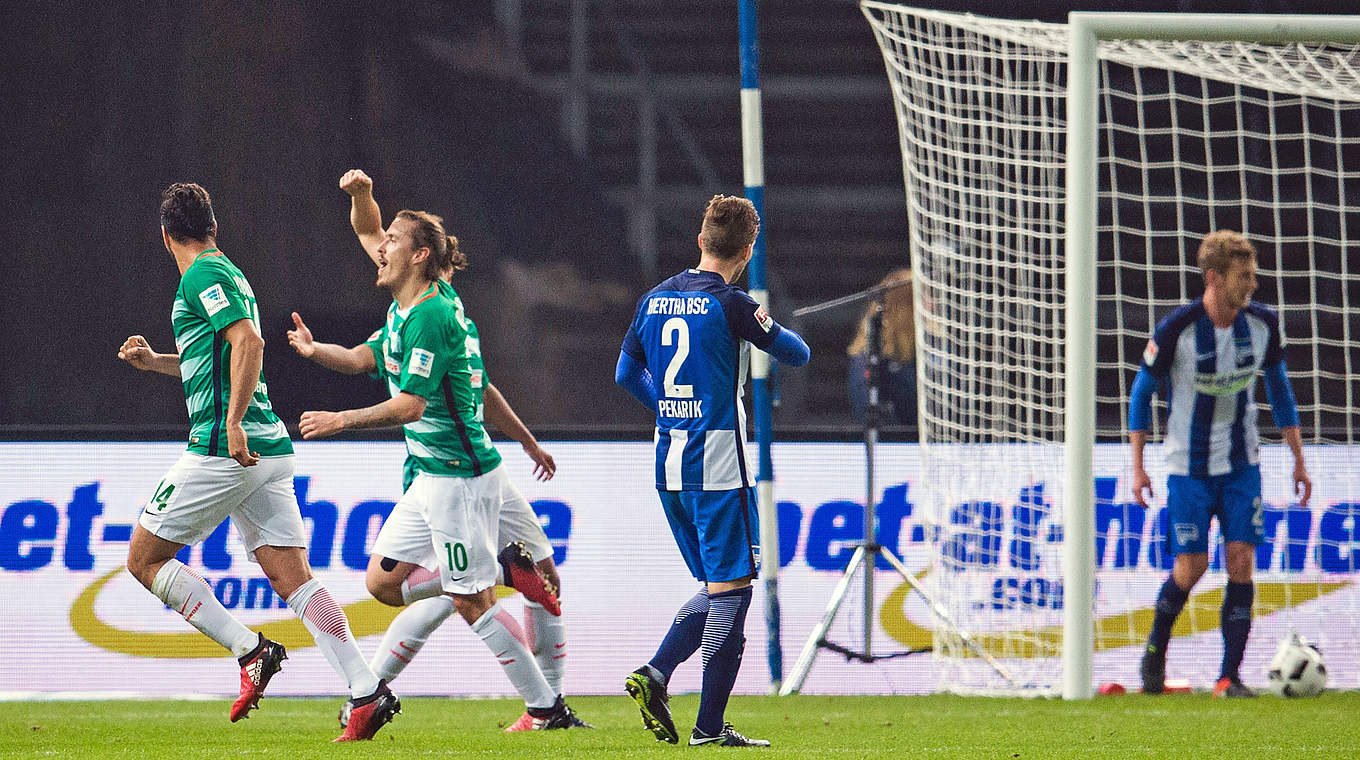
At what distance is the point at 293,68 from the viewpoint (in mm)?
8664

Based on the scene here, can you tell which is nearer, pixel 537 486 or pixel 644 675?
pixel 644 675

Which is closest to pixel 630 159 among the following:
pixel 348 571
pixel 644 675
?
pixel 348 571

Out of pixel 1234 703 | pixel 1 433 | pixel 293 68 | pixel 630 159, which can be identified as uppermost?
pixel 293 68

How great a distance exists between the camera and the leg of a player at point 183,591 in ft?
16.4

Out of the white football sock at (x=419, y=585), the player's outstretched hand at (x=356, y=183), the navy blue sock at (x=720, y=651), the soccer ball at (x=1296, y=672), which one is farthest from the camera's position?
the soccer ball at (x=1296, y=672)

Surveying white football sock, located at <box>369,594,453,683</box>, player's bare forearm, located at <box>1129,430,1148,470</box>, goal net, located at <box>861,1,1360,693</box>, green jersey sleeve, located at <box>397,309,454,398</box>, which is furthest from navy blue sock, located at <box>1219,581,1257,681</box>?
green jersey sleeve, located at <box>397,309,454,398</box>

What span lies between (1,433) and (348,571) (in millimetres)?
1766

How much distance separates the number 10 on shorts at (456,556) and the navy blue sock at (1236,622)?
11.3 ft

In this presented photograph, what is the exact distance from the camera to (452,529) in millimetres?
5199

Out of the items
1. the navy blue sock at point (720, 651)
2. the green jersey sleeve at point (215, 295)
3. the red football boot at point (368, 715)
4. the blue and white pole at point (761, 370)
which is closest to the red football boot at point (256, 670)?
the red football boot at point (368, 715)

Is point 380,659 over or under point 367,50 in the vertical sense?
under

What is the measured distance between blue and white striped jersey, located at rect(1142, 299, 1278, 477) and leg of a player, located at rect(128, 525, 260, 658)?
3.92 metres

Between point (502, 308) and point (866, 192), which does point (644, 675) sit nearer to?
point (502, 308)

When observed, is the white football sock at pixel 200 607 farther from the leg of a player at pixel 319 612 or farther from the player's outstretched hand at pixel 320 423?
the player's outstretched hand at pixel 320 423
